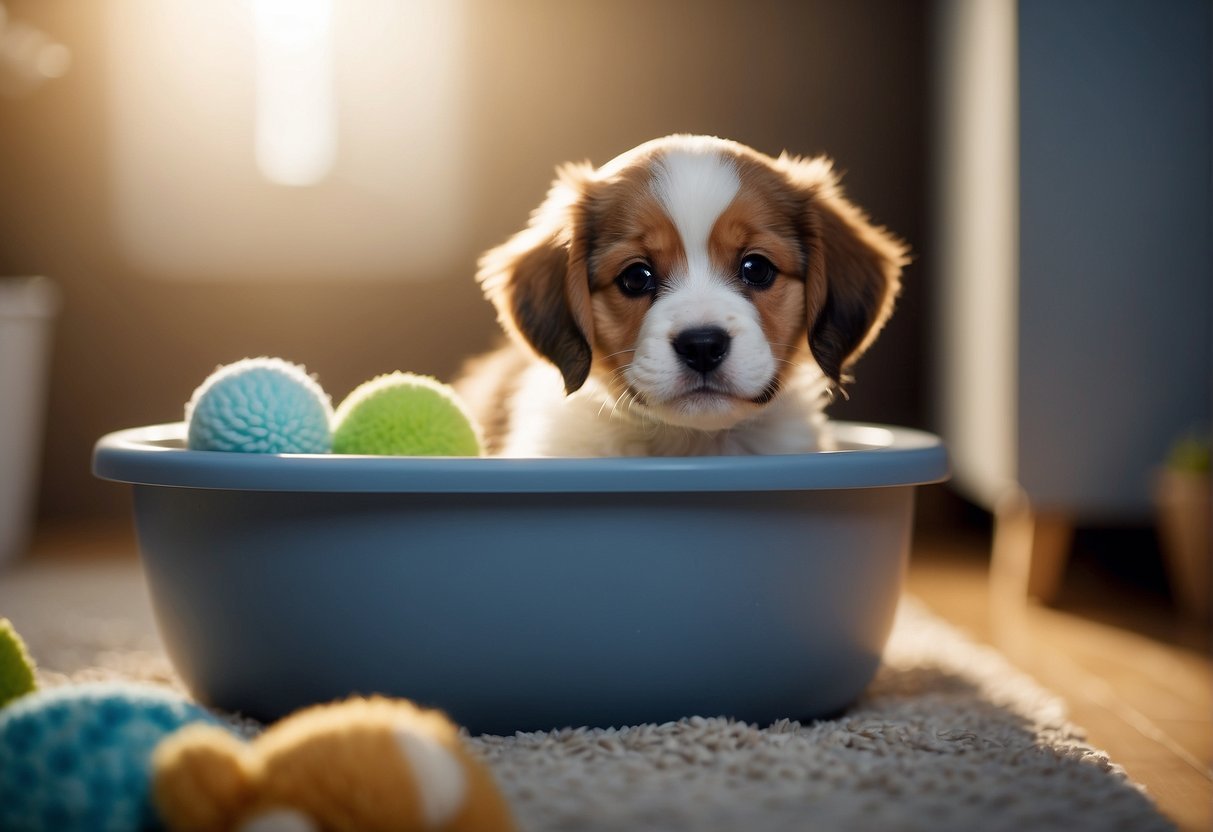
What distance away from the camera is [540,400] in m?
1.88

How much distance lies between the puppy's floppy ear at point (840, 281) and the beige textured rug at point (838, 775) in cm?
52

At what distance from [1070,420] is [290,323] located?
2.73m

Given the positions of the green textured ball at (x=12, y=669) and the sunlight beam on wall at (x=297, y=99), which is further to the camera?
the sunlight beam on wall at (x=297, y=99)

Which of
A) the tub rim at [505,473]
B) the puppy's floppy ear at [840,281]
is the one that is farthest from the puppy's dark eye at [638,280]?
the tub rim at [505,473]

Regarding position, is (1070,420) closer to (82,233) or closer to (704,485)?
(704,485)

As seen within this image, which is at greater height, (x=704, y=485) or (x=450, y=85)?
(x=450, y=85)

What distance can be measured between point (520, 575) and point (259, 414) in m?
0.41

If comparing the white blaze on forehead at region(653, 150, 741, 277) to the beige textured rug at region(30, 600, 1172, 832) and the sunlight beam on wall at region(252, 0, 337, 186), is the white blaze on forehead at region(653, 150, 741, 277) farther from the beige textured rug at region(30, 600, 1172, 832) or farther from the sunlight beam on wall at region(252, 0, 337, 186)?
the sunlight beam on wall at region(252, 0, 337, 186)

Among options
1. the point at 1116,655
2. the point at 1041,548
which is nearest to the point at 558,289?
the point at 1116,655

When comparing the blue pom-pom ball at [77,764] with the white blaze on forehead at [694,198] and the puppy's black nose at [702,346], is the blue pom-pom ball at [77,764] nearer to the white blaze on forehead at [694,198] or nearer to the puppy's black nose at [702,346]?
the puppy's black nose at [702,346]

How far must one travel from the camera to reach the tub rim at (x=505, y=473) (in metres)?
1.29

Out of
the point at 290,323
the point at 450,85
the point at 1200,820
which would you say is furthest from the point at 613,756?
the point at 450,85

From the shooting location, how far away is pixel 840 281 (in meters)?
1.71

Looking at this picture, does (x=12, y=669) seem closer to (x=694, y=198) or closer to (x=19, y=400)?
(x=694, y=198)
